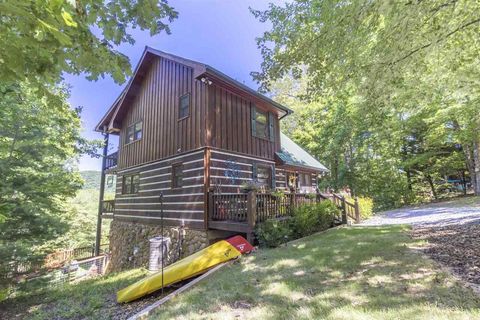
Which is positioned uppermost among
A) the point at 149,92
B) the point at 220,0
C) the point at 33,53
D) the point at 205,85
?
the point at 220,0

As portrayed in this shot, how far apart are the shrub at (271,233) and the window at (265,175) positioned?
11.7ft

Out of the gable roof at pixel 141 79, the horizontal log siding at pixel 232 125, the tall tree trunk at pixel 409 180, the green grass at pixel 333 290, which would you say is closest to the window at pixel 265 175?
the horizontal log siding at pixel 232 125

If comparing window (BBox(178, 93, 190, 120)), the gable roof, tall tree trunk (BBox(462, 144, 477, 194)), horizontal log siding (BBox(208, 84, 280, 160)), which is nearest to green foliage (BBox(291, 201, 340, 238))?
horizontal log siding (BBox(208, 84, 280, 160))

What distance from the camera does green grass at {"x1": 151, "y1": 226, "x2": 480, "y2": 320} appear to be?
2.99m

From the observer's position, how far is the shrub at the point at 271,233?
7.29 m

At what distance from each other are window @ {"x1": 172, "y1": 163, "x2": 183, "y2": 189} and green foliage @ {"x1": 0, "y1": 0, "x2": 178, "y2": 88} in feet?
23.2

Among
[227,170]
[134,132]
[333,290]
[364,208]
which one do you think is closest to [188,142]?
[227,170]

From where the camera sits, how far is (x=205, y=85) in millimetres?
9508

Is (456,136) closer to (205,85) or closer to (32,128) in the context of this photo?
(205,85)

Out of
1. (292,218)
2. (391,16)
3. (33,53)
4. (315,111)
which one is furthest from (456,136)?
(33,53)

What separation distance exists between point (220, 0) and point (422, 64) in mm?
5757

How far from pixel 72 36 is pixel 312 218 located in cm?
828

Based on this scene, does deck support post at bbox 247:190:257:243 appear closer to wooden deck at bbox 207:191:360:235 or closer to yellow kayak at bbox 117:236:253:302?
wooden deck at bbox 207:191:360:235

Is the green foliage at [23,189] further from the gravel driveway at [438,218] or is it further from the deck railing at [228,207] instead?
the gravel driveway at [438,218]
